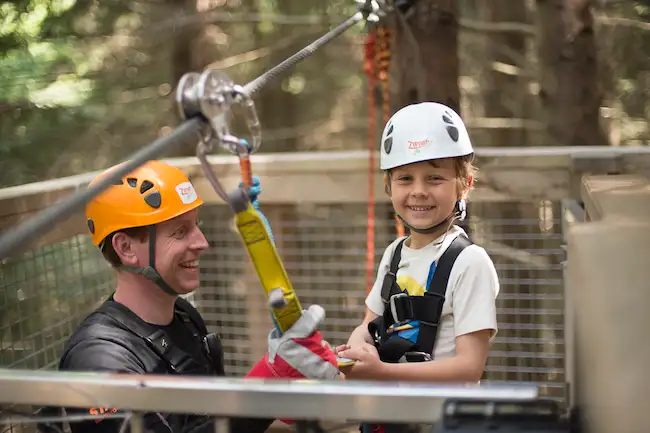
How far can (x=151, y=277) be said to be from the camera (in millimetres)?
2021

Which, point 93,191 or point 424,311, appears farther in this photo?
point 424,311

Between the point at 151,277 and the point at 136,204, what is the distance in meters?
0.21

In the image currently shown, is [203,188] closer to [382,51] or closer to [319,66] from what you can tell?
[382,51]

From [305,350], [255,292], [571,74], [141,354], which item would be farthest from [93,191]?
[571,74]

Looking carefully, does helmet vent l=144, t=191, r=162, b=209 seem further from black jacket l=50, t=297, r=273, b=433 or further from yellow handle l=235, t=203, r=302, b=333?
yellow handle l=235, t=203, r=302, b=333

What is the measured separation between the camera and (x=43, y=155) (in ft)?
18.1

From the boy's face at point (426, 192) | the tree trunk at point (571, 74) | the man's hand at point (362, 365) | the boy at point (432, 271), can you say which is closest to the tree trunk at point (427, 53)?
the boy at point (432, 271)

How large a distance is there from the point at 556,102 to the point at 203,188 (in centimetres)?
268

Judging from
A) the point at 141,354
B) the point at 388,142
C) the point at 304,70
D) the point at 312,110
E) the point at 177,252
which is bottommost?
the point at 141,354

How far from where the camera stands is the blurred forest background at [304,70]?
14.8ft

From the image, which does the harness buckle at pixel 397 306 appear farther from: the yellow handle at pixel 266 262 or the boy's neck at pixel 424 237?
the yellow handle at pixel 266 262

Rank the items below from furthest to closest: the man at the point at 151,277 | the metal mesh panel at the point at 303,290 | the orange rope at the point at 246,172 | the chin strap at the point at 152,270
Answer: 1. the metal mesh panel at the point at 303,290
2. the chin strap at the point at 152,270
3. the man at the point at 151,277
4. the orange rope at the point at 246,172

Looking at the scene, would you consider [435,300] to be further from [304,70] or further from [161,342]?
[304,70]

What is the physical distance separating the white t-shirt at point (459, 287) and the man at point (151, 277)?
56 cm
